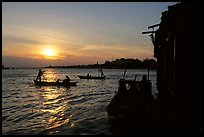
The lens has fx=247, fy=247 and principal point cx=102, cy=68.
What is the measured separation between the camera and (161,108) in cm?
1201

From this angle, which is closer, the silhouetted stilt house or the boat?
the silhouetted stilt house

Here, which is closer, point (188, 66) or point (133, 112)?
point (188, 66)

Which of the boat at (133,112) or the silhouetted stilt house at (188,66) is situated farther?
the boat at (133,112)

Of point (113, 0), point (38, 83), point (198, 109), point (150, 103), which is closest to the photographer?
point (113, 0)

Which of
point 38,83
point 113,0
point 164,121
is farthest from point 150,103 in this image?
point 38,83

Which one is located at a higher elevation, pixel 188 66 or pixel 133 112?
pixel 188 66

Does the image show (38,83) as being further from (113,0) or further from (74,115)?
(113,0)

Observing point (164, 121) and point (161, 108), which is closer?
point (164, 121)

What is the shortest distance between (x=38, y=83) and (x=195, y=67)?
1800 inches

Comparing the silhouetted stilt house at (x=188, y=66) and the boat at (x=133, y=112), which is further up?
the silhouetted stilt house at (x=188, y=66)

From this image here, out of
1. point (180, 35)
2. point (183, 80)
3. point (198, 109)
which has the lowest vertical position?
point (198, 109)

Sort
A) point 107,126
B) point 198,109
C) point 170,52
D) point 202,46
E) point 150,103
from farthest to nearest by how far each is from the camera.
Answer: point 107,126, point 150,103, point 170,52, point 198,109, point 202,46

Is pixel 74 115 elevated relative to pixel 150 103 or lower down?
lower down

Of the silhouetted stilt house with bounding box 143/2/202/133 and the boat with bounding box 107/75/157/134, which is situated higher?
the silhouetted stilt house with bounding box 143/2/202/133
